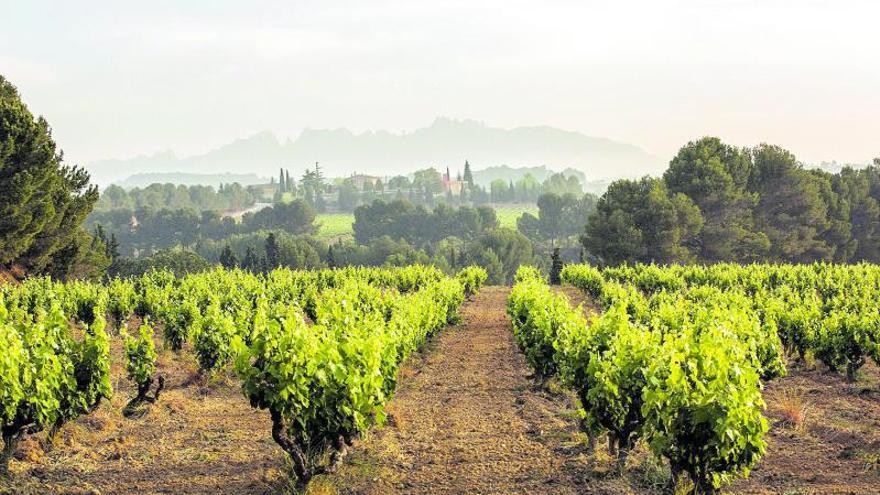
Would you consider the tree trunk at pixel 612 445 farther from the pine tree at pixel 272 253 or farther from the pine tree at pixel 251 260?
the pine tree at pixel 272 253

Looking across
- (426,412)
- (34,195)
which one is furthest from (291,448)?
(34,195)

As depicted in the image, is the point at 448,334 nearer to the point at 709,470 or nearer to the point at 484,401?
the point at 484,401

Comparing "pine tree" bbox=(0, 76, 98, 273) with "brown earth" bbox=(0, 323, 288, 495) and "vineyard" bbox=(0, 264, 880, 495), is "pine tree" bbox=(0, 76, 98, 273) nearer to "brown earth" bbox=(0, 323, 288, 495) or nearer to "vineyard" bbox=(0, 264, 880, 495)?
"vineyard" bbox=(0, 264, 880, 495)

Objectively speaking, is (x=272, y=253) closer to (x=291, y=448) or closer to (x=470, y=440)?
(x=470, y=440)

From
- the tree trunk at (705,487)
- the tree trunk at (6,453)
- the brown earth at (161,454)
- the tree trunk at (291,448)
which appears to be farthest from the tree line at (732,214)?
the tree trunk at (6,453)

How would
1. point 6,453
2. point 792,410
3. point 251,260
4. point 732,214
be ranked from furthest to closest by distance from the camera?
point 251,260
point 732,214
point 792,410
point 6,453

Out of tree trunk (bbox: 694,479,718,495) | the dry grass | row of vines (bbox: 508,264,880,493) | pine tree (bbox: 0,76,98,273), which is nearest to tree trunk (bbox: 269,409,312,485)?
row of vines (bbox: 508,264,880,493)

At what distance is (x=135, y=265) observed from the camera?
8106 centimetres

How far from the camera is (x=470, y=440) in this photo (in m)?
11.9

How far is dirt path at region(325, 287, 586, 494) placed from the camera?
9797 mm

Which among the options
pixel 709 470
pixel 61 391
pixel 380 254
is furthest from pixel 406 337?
pixel 380 254

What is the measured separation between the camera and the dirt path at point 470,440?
9797mm

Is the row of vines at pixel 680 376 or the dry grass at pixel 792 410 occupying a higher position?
the row of vines at pixel 680 376

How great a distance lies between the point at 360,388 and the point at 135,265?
82.1m
